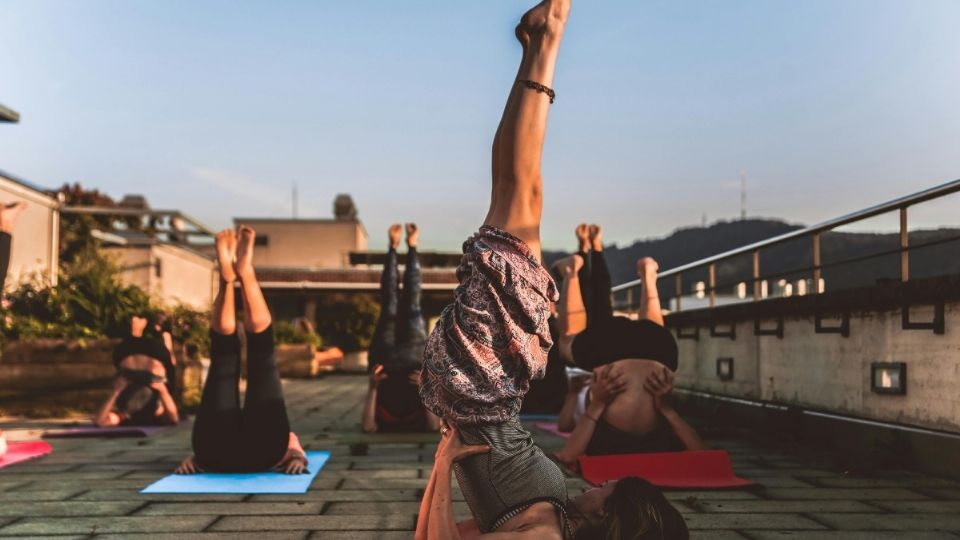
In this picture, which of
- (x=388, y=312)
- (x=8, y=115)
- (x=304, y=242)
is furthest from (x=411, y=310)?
(x=304, y=242)

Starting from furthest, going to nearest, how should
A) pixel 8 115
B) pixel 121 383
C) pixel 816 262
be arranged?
pixel 8 115
pixel 121 383
pixel 816 262

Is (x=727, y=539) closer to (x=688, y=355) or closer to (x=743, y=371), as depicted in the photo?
(x=743, y=371)

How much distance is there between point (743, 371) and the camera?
26.8ft

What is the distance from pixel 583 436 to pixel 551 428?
2.80 m

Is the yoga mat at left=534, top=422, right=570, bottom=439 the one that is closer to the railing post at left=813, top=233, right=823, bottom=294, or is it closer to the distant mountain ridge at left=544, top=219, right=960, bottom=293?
the distant mountain ridge at left=544, top=219, right=960, bottom=293

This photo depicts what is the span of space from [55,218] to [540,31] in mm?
15141

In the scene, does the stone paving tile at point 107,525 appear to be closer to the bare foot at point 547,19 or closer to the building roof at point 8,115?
the bare foot at point 547,19

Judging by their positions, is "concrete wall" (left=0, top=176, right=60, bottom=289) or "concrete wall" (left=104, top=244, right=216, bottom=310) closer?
"concrete wall" (left=0, top=176, right=60, bottom=289)

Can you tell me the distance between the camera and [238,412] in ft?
16.9

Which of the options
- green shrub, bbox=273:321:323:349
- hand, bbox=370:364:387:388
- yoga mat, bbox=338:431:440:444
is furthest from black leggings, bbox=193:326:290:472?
green shrub, bbox=273:321:323:349

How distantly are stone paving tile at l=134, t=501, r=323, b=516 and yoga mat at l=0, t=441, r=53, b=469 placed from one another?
215cm

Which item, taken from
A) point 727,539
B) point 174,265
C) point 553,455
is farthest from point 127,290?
point 174,265

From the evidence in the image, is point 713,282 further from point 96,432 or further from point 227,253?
point 96,432

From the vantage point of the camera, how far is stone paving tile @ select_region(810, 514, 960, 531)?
368 cm
